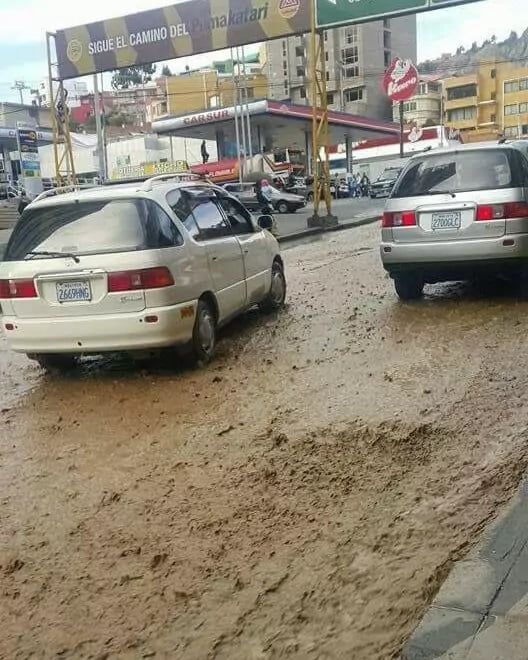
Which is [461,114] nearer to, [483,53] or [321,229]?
[483,53]

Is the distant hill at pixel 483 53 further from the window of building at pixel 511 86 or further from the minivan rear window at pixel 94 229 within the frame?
the minivan rear window at pixel 94 229

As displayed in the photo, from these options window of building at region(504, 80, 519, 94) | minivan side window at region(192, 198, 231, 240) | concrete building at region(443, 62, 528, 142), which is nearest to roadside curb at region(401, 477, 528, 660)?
minivan side window at region(192, 198, 231, 240)

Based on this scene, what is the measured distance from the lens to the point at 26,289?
19.3 ft

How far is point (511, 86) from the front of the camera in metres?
92.8

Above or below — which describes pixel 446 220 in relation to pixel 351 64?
below

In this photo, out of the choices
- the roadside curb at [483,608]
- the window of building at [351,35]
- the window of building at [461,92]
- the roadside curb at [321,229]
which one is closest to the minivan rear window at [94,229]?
the roadside curb at [483,608]

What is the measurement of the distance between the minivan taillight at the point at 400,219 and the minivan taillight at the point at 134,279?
3.20 metres

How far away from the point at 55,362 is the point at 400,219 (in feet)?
12.8

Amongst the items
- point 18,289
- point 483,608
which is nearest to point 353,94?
point 18,289

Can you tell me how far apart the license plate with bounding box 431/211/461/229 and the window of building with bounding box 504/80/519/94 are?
94.4 metres

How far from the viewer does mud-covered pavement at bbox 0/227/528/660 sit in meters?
2.82

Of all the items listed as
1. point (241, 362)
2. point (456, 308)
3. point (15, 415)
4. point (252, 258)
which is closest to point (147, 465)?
point (15, 415)

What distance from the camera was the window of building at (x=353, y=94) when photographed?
95.9 m

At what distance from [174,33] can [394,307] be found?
14515mm
